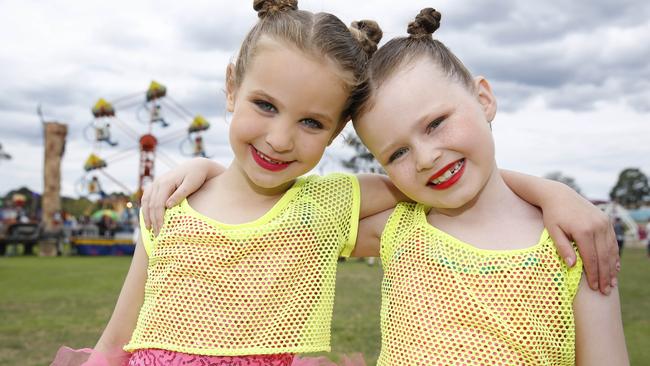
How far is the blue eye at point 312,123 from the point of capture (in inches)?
70.8

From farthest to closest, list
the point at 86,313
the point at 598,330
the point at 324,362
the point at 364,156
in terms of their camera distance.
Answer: the point at 364,156 → the point at 86,313 → the point at 324,362 → the point at 598,330

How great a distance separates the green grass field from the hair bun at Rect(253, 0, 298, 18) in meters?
1.38

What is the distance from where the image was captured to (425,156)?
1.65 meters

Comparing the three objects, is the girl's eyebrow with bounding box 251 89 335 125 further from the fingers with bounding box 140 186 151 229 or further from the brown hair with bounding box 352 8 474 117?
the fingers with bounding box 140 186 151 229

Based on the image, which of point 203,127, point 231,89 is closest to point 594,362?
point 231,89

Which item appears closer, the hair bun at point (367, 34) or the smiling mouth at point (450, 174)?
the smiling mouth at point (450, 174)

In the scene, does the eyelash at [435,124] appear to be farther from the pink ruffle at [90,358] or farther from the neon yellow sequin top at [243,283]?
the pink ruffle at [90,358]

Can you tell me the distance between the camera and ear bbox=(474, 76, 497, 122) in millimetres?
1832

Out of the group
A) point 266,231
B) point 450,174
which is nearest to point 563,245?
point 450,174

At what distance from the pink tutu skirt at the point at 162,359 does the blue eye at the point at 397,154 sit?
2.30ft

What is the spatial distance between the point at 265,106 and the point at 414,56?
0.47 meters

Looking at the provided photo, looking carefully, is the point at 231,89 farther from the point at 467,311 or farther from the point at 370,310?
the point at 370,310

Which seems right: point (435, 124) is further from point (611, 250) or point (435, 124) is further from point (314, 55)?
point (611, 250)

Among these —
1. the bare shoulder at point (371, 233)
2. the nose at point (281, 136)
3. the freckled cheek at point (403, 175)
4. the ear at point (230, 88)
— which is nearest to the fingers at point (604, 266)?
the freckled cheek at point (403, 175)
